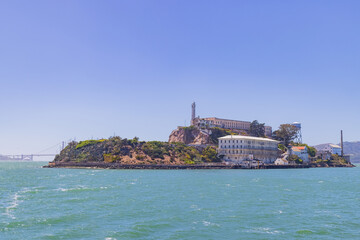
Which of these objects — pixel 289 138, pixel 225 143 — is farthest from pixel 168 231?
pixel 289 138

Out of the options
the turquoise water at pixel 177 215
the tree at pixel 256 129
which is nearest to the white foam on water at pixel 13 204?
the turquoise water at pixel 177 215

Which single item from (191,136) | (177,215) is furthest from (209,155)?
(177,215)

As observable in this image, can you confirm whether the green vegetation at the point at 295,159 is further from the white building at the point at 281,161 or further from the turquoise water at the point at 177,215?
the turquoise water at the point at 177,215

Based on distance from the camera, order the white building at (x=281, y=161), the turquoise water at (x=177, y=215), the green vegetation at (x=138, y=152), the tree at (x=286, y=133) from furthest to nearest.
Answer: the tree at (x=286, y=133), the white building at (x=281, y=161), the green vegetation at (x=138, y=152), the turquoise water at (x=177, y=215)

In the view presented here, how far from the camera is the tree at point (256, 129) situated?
19550 centimetres

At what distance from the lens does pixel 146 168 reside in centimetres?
12850

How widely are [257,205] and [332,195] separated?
18538mm

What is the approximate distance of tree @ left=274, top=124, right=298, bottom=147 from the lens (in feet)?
627

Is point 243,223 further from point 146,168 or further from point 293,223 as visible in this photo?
point 146,168

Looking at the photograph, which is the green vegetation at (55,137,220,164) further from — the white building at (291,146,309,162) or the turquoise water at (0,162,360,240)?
the turquoise water at (0,162,360,240)

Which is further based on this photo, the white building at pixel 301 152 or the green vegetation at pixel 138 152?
the white building at pixel 301 152

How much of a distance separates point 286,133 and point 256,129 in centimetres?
1691

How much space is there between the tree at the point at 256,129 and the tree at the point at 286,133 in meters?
8.53

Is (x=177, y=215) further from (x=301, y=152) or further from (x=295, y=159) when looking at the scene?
(x=301, y=152)
